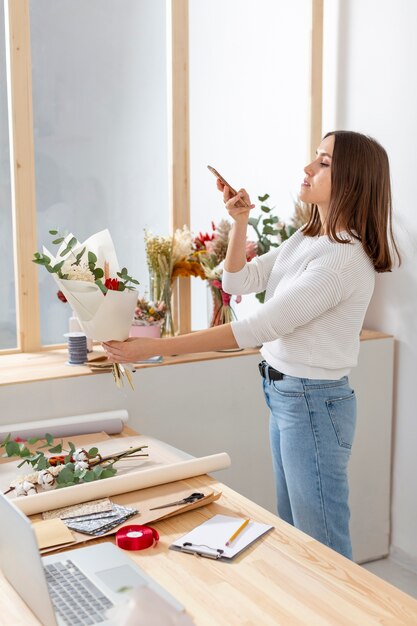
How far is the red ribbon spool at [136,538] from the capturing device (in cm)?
166

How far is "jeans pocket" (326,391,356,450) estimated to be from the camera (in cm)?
220

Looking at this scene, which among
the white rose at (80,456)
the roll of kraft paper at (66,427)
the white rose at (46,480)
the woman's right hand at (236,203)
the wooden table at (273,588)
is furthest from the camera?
the roll of kraft paper at (66,427)

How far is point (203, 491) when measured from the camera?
6.37ft

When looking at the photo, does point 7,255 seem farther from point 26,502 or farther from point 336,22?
point 336,22

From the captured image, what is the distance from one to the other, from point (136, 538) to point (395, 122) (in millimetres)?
2245

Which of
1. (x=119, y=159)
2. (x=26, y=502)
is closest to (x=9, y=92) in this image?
(x=119, y=159)

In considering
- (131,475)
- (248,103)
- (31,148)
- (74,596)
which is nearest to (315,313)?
(131,475)

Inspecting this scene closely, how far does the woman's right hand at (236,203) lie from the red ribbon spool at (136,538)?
105cm

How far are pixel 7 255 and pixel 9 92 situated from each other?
2.00ft

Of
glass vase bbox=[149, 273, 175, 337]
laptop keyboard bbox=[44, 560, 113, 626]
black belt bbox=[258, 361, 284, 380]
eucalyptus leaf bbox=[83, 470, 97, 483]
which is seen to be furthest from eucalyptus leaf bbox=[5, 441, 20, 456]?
glass vase bbox=[149, 273, 175, 337]

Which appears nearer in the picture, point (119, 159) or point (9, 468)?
point (9, 468)

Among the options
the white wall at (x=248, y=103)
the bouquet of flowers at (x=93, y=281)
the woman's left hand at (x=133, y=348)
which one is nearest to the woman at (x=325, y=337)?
the woman's left hand at (x=133, y=348)

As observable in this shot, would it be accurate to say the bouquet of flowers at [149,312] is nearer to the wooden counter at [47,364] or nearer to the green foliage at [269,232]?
the wooden counter at [47,364]

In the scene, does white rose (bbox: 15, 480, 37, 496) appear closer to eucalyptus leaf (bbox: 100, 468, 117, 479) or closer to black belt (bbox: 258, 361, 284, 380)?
eucalyptus leaf (bbox: 100, 468, 117, 479)
